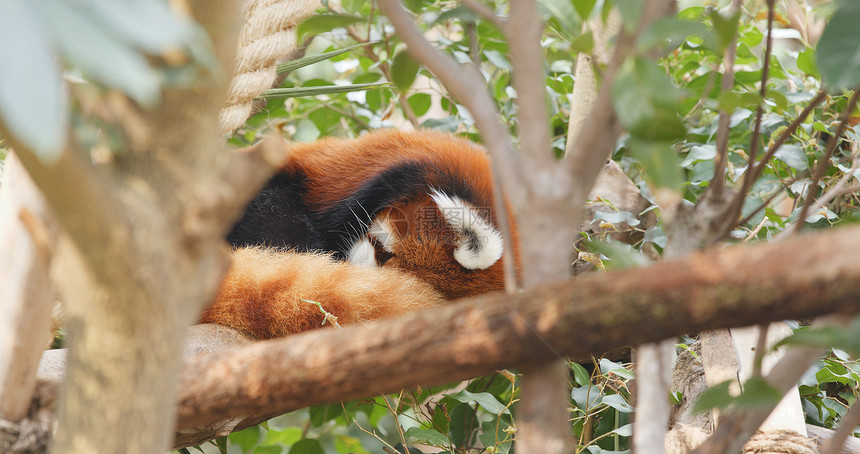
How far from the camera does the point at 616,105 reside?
0.46m

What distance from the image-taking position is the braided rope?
1.12 meters

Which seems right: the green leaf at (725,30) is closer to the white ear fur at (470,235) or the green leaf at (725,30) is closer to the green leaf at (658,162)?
the green leaf at (658,162)

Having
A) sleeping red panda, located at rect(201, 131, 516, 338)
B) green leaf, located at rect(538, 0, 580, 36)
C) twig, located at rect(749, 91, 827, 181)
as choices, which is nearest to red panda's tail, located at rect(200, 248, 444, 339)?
sleeping red panda, located at rect(201, 131, 516, 338)

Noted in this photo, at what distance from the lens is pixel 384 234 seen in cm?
145

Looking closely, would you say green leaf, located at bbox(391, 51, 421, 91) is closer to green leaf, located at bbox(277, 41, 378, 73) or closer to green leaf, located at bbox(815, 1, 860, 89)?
green leaf, located at bbox(277, 41, 378, 73)

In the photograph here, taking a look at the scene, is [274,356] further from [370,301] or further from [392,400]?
[392,400]

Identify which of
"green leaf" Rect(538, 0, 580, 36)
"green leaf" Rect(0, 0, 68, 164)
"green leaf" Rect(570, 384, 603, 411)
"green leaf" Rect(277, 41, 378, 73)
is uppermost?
"green leaf" Rect(277, 41, 378, 73)

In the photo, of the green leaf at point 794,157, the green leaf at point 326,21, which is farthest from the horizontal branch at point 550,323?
the green leaf at point 794,157

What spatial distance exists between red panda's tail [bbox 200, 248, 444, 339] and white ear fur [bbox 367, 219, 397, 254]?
0.75 ft

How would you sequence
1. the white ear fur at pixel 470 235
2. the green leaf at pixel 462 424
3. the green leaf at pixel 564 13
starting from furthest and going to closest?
the green leaf at pixel 462 424 < the white ear fur at pixel 470 235 < the green leaf at pixel 564 13

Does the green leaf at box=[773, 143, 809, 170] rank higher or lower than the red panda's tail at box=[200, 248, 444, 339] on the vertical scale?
higher

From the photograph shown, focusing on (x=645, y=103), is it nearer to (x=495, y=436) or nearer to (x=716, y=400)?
(x=716, y=400)

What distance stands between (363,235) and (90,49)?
1206 millimetres

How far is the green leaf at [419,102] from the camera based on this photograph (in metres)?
1.96
